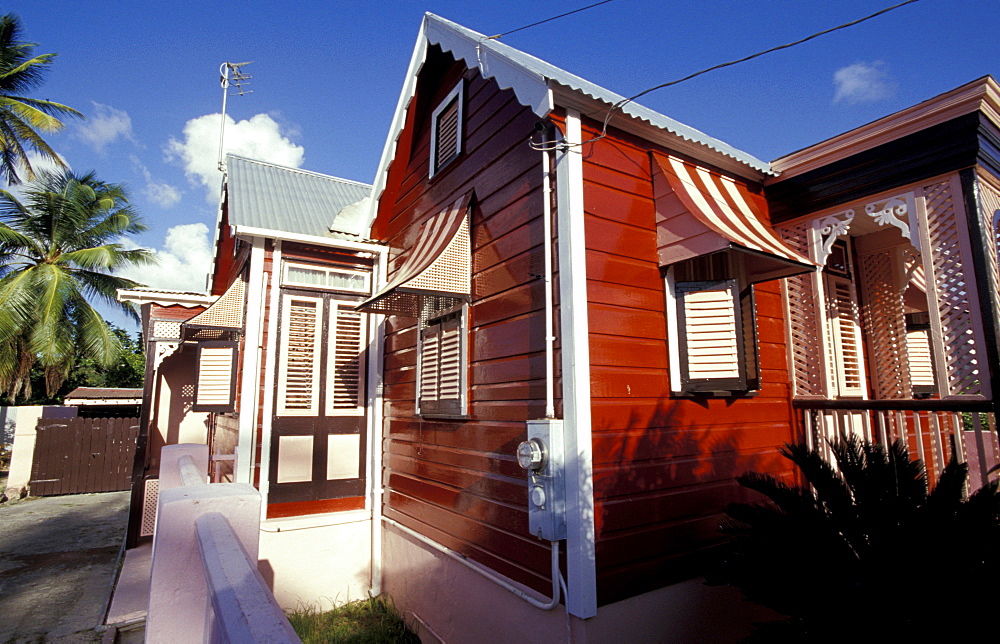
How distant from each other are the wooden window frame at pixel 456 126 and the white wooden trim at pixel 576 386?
2037 mm

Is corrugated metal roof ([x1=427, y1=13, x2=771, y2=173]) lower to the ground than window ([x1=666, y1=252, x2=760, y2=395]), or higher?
higher

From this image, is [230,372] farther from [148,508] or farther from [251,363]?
[148,508]

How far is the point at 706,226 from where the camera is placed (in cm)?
428

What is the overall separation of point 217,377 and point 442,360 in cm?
341

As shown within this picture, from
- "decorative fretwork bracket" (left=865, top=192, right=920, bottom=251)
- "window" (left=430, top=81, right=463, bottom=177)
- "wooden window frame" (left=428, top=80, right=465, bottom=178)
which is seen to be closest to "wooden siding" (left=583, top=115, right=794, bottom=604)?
"decorative fretwork bracket" (left=865, top=192, right=920, bottom=251)

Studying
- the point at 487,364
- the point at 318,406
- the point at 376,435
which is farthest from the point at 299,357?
the point at 487,364

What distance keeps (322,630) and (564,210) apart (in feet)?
17.1

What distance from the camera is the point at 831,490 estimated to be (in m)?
3.66

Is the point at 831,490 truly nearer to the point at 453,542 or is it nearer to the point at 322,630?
the point at 453,542

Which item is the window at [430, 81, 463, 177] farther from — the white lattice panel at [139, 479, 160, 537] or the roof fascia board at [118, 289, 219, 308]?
the white lattice panel at [139, 479, 160, 537]

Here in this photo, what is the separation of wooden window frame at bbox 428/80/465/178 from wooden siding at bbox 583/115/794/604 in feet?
6.51

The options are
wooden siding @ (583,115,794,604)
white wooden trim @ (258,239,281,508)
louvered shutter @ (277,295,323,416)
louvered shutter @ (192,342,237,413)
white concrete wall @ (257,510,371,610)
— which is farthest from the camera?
louvered shutter @ (192,342,237,413)

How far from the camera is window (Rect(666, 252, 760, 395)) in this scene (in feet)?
14.9

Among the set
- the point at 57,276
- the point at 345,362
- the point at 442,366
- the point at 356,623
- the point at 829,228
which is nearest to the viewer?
the point at 829,228
